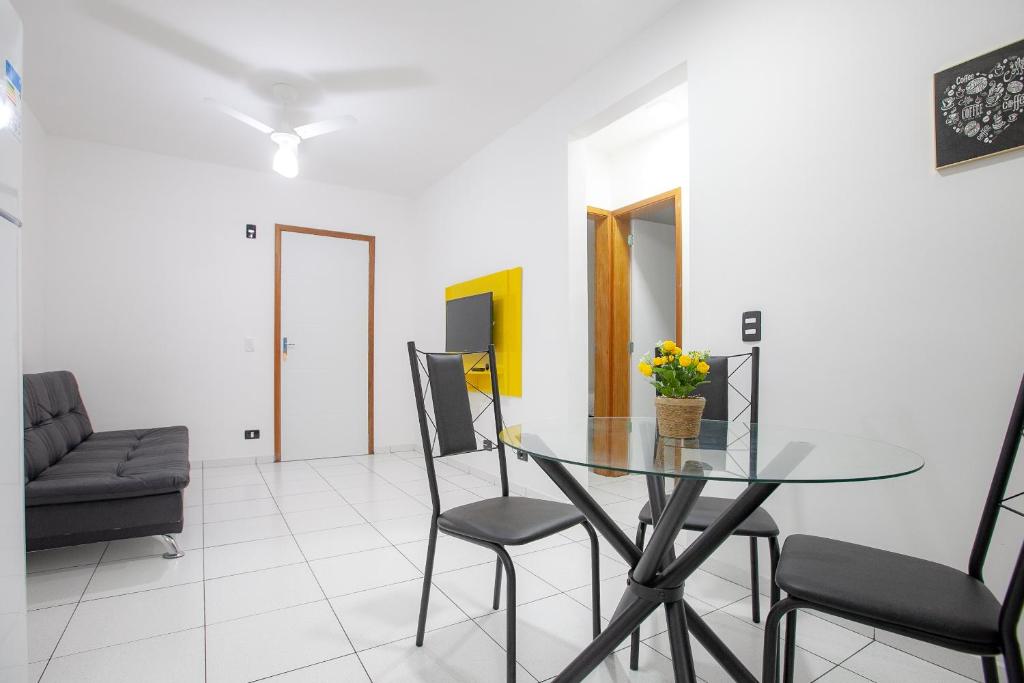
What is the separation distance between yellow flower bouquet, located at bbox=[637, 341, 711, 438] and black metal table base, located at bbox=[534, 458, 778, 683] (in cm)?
27

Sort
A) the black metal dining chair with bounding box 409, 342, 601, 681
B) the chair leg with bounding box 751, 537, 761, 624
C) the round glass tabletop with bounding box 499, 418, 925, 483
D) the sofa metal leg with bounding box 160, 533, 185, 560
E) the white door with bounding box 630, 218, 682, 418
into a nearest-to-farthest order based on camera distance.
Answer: the round glass tabletop with bounding box 499, 418, 925, 483
the black metal dining chair with bounding box 409, 342, 601, 681
the chair leg with bounding box 751, 537, 761, 624
the sofa metal leg with bounding box 160, 533, 185, 560
the white door with bounding box 630, 218, 682, 418

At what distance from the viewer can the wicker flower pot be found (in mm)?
1507

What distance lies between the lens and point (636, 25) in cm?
280

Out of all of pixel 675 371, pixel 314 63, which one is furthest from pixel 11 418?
pixel 314 63

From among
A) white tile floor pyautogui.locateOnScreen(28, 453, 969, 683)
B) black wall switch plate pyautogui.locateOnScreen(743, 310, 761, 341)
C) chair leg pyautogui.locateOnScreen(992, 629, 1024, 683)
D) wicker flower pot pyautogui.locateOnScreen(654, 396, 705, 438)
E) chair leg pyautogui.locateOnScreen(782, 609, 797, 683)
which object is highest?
black wall switch plate pyautogui.locateOnScreen(743, 310, 761, 341)

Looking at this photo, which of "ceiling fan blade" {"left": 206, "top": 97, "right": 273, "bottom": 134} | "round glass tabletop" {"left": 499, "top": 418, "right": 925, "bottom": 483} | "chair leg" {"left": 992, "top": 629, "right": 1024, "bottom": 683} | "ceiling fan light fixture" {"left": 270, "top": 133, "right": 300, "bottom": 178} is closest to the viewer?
"chair leg" {"left": 992, "top": 629, "right": 1024, "bottom": 683}

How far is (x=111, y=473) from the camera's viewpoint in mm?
2646

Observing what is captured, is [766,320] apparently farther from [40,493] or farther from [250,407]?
[250,407]

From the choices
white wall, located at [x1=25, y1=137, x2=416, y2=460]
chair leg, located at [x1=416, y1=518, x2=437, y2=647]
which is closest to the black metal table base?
chair leg, located at [x1=416, y1=518, x2=437, y2=647]

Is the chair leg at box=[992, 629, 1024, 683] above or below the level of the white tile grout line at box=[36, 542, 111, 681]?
above

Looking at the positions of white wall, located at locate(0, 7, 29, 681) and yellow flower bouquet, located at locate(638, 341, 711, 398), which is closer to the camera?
white wall, located at locate(0, 7, 29, 681)

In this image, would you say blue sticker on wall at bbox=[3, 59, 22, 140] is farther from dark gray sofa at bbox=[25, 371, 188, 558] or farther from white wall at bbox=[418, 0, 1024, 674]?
white wall at bbox=[418, 0, 1024, 674]

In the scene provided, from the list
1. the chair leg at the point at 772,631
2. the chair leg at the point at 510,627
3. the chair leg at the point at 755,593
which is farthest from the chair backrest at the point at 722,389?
the chair leg at the point at 510,627

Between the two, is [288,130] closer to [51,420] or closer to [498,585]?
[51,420]
